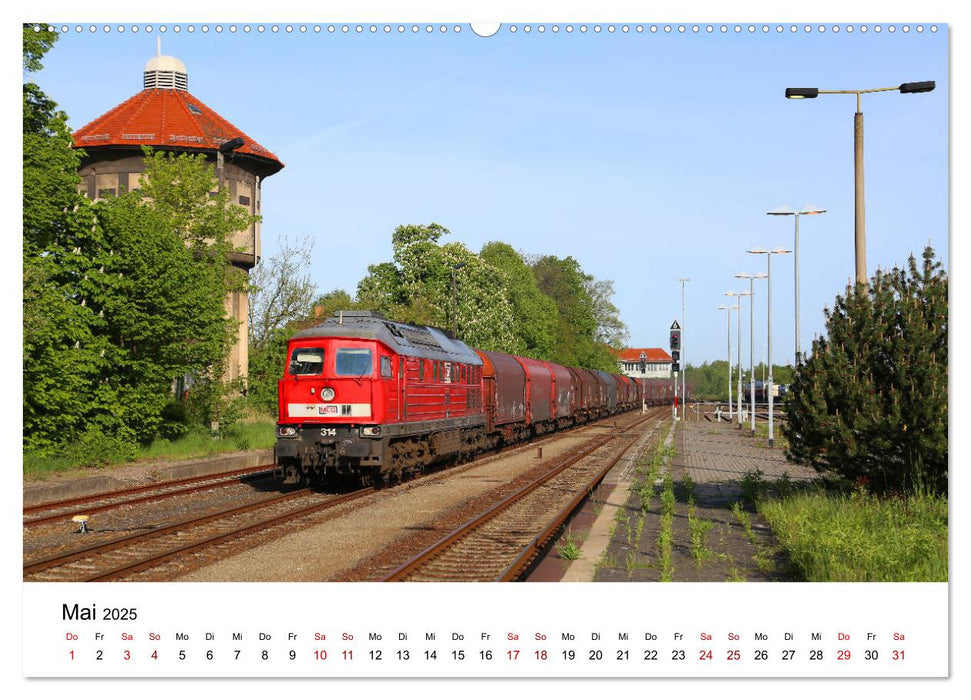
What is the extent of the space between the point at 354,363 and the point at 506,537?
6.89 metres

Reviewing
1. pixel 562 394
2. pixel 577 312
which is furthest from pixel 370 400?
pixel 577 312

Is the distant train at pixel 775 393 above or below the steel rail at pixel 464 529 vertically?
above

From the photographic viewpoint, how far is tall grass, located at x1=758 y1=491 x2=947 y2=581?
9898 millimetres

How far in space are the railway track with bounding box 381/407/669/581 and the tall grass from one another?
341 cm

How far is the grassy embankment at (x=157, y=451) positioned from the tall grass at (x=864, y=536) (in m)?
16.2

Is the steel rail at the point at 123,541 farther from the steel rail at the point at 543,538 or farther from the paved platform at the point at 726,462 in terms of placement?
the paved platform at the point at 726,462

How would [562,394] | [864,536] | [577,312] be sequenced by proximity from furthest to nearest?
[577,312]
[562,394]
[864,536]

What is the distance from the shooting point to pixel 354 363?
20.7m

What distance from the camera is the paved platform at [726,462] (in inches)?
868

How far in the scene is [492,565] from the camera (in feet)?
42.2

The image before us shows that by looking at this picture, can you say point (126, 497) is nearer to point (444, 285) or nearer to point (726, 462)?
point (726, 462)

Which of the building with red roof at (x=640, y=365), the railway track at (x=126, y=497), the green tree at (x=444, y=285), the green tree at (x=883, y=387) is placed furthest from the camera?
the building with red roof at (x=640, y=365)

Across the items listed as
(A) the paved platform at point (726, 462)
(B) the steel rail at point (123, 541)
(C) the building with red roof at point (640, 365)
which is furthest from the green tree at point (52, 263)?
(C) the building with red roof at point (640, 365)
